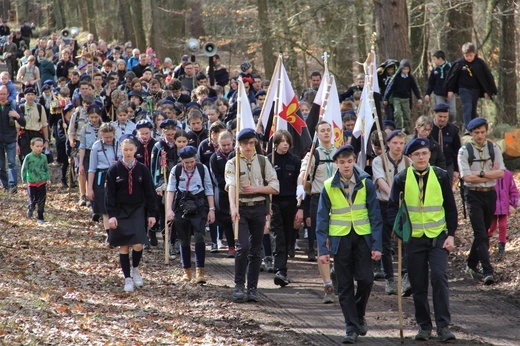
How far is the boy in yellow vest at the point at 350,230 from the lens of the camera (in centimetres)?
902

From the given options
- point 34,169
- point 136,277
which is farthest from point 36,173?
point 136,277

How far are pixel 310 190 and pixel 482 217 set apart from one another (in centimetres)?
239

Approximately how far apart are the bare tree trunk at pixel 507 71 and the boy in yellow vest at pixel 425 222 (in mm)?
14085

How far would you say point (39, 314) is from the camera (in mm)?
9484

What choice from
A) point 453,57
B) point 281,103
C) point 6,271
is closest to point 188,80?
point 453,57

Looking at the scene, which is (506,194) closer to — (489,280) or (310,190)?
(489,280)

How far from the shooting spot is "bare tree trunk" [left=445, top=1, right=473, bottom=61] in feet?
74.0

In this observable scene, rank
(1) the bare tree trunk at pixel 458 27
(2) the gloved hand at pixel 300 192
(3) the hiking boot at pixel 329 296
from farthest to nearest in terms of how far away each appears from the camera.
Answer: (1) the bare tree trunk at pixel 458 27 → (2) the gloved hand at pixel 300 192 → (3) the hiking boot at pixel 329 296

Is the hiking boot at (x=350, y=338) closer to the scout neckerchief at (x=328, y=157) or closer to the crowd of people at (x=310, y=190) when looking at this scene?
the crowd of people at (x=310, y=190)

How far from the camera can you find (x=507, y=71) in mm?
22594

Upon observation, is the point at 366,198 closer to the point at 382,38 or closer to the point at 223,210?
the point at 223,210

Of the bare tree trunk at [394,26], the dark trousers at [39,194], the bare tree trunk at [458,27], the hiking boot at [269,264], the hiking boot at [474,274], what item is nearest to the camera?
the hiking boot at [474,274]

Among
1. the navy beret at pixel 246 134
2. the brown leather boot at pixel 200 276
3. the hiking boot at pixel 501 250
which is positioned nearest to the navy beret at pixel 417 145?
the navy beret at pixel 246 134

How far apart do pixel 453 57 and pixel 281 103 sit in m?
11.5
